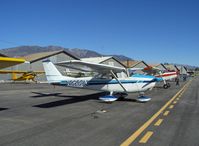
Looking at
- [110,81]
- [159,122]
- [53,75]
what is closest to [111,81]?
[110,81]

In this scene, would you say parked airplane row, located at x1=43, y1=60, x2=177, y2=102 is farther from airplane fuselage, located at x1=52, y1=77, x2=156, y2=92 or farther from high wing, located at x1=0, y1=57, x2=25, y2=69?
high wing, located at x1=0, y1=57, x2=25, y2=69

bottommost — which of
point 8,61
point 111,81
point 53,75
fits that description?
point 111,81

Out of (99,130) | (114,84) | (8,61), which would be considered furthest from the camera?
(114,84)

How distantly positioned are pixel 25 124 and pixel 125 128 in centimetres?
330

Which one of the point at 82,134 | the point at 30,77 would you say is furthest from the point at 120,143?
the point at 30,77

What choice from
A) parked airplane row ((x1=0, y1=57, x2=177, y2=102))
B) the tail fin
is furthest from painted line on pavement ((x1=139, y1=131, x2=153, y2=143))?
the tail fin

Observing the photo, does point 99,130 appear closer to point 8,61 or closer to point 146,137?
point 146,137

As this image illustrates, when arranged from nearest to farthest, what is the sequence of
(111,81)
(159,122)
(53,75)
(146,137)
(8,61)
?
(146,137)
(159,122)
(8,61)
(111,81)
(53,75)

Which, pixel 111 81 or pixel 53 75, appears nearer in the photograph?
pixel 111 81

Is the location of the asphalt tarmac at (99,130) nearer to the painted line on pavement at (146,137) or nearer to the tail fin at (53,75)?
the painted line on pavement at (146,137)

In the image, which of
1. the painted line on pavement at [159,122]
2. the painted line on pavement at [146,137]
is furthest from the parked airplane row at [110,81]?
the painted line on pavement at [146,137]

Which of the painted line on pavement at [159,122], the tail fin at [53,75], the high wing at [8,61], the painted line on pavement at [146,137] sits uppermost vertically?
the high wing at [8,61]

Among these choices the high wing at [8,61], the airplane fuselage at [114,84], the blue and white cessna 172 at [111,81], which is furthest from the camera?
the airplane fuselage at [114,84]

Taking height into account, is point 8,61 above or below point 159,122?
above
